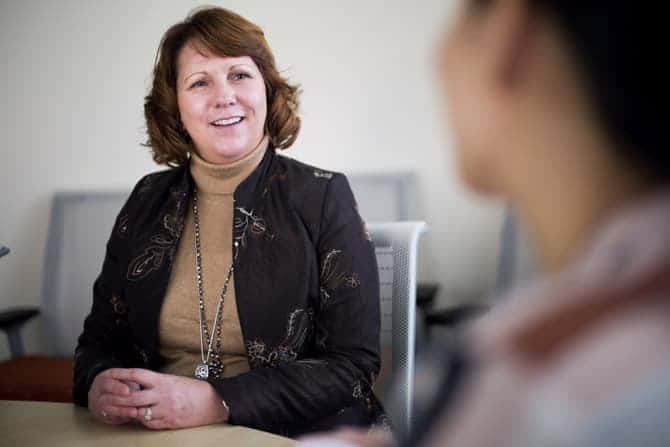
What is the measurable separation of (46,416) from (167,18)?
0.63 m

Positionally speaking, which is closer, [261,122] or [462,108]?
[462,108]

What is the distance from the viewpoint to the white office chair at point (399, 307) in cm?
90

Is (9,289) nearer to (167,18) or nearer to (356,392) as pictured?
(167,18)

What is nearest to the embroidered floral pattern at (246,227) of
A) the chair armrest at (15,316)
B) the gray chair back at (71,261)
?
the gray chair back at (71,261)

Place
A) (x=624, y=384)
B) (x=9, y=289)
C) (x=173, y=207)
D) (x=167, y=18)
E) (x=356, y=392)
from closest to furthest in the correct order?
(x=624, y=384) < (x=356, y=392) < (x=173, y=207) < (x=167, y=18) < (x=9, y=289)

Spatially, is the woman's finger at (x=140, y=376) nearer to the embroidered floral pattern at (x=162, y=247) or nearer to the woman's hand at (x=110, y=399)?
the woman's hand at (x=110, y=399)

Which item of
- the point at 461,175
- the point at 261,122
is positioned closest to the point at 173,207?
the point at 261,122

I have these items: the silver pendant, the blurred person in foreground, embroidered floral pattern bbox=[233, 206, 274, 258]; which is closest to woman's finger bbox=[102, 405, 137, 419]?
the silver pendant

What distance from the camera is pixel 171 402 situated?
747 mm

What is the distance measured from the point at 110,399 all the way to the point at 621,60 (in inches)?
27.2

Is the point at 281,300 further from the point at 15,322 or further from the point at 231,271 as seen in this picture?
the point at 15,322

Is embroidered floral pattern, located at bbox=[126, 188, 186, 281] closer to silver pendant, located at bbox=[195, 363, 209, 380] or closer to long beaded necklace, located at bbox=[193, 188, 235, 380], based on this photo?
long beaded necklace, located at bbox=[193, 188, 235, 380]

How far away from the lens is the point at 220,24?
96 centimetres

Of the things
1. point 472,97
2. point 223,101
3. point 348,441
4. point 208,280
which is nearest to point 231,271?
point 208,280
